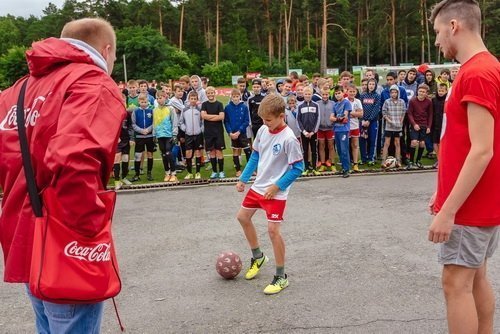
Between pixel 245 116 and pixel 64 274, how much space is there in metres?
9.24

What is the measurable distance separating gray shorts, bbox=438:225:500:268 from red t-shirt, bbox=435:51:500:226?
0.17ft

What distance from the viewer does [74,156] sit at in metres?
1.96

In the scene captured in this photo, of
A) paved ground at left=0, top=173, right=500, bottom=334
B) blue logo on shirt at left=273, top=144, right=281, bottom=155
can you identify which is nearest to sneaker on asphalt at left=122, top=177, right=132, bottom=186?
paved ground at left=0, top=173, right=500, bottom=334

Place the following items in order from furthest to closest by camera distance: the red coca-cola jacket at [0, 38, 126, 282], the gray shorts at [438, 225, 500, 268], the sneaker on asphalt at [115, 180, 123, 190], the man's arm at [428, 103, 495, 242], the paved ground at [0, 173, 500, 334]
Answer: the sneaker on asphalt at [115, 180, 123, 190] < the paved ground at [0, 173, 500, 334] < the gray shorts at [438, 225, 500, 268] < the man's arm at [428, 103, 495, 242] < the red coca-cola jacket at [0, 38, 126, 282]

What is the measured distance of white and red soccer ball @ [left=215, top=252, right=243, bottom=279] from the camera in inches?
194

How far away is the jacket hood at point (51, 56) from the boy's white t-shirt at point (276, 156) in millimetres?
2803

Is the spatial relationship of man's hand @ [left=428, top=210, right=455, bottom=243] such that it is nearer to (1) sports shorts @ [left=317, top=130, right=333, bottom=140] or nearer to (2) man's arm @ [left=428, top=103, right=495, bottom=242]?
(2) man's arm @ [left=428, top=103, right=495, bottom=242]

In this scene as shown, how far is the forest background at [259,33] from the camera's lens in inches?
2205

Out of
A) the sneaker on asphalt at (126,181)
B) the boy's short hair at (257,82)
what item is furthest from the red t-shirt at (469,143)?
the boy's short hair at (257,82)

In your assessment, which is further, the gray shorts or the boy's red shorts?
the boy's red shorts

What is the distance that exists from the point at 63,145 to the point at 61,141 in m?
0.02

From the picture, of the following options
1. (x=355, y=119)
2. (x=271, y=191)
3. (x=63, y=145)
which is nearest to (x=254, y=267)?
(x=271, y=191)

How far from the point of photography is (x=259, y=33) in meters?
70.9

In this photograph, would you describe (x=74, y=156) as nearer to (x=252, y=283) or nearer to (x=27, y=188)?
(x=27, y=188)
